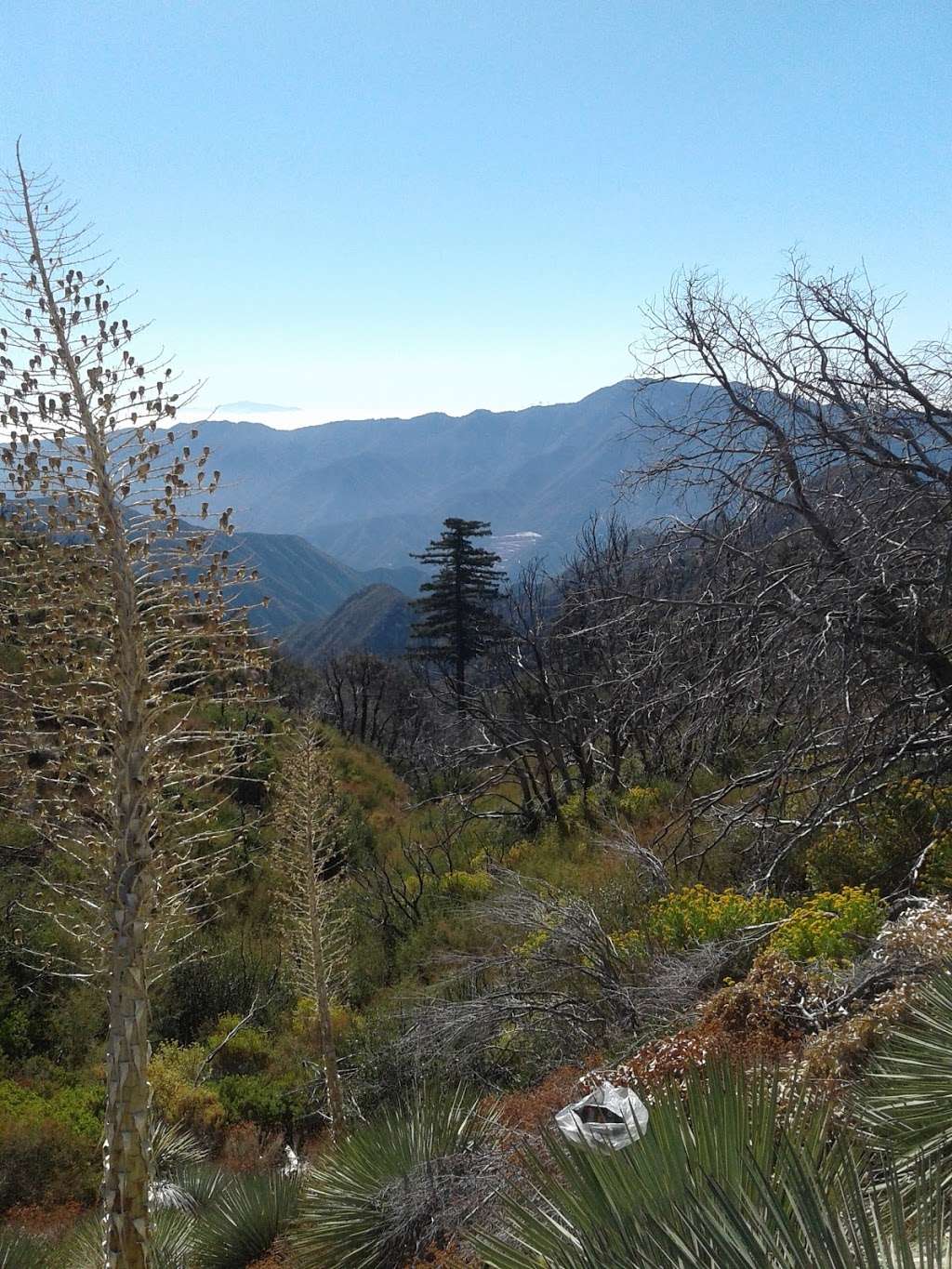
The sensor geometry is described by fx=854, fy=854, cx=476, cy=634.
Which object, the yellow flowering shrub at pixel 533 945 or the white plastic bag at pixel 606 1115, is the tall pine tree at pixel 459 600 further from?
the white plastic bag at pixel 606 1115

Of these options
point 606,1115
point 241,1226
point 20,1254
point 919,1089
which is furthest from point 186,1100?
point 919,1089

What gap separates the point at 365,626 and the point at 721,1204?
167166 mm

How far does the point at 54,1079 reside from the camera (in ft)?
32.9

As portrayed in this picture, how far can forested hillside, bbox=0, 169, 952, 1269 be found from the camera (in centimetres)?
270

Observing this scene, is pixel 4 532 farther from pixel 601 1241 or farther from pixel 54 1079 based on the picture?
pixel 54 1079

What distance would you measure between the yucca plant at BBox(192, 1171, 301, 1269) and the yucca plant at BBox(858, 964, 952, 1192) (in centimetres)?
416

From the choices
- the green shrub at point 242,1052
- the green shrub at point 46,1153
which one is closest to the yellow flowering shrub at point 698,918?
the green shrub at point 46,1153

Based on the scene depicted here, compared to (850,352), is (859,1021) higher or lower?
lower

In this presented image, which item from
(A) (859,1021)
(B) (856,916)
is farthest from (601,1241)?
(B) (856,916)

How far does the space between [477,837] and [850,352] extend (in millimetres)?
12746

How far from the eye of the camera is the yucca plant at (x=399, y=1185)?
4.30m

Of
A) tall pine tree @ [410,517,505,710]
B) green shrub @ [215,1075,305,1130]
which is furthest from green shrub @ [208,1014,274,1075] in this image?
tall pine tree @ [410,517,505,710]

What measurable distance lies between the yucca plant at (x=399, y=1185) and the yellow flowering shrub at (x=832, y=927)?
238 cm

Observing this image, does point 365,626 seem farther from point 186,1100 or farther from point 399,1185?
point 399,1185
